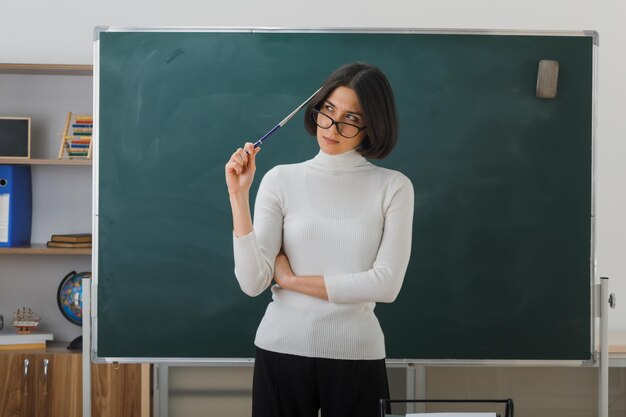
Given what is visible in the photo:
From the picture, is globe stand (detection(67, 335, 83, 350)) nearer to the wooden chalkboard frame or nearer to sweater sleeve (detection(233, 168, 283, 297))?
the wooden chalkboard frame

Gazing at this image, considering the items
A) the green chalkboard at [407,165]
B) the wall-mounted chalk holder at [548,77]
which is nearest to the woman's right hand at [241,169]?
the green chalkboard at [407,165]

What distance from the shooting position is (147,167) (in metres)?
2.84

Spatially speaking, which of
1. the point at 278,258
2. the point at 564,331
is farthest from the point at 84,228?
the point at 564,331

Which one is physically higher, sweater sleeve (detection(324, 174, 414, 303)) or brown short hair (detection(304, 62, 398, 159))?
brown short hair (detection(304, 62, 398, 159))

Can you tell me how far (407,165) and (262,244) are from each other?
2.79 ft

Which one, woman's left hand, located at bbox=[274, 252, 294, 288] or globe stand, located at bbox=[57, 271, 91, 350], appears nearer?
woman's left hand, located at bbox=[274, 252, 294, 288]

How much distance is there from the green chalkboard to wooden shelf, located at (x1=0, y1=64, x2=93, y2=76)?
0.81 meters

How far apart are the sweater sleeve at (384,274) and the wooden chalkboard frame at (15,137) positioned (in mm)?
1983

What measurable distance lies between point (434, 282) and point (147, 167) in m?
1.08

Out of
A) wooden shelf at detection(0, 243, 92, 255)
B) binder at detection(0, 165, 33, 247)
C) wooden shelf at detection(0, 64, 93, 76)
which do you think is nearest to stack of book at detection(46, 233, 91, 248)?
wooden shelf at detection(0, 243, 92, 255)

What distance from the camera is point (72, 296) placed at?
3682 millimetres

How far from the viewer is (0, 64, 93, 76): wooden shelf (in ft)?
11.7

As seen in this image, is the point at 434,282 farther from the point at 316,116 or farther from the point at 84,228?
the point at 84,228

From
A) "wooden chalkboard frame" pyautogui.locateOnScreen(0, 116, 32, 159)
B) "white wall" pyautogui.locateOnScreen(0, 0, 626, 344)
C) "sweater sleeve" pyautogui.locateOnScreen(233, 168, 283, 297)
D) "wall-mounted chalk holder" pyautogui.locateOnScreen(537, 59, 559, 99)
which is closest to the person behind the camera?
"sweater sleeve" pyautogui.locateOnScreen(233, 168, 283, 297)
